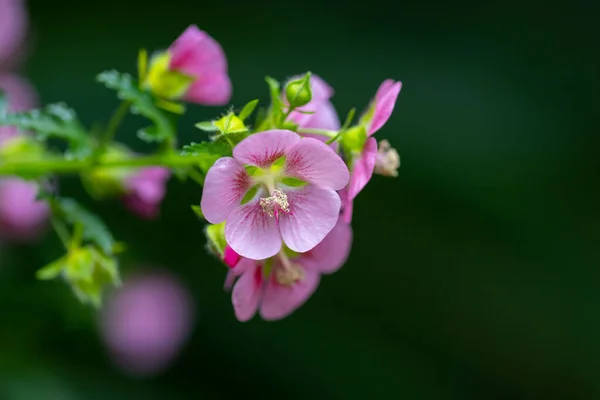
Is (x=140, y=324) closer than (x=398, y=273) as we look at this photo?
Yes

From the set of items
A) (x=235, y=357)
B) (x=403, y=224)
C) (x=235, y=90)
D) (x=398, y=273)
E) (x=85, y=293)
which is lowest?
(x=235, y=357)

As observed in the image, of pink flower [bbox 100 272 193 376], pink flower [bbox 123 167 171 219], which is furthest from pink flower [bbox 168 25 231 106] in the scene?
pink flower [bbox 100 272 193 376]

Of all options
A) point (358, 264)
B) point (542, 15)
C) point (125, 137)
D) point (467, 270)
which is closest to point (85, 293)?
point (125, 137)

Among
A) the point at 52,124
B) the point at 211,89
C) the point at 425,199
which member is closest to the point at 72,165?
the point at 52,124

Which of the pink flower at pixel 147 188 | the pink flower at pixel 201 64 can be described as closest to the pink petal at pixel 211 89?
the pink flower at pixel 201 64

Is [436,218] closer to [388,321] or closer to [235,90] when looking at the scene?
[388,321]

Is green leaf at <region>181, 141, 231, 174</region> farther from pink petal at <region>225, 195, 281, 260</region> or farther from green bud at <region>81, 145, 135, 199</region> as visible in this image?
green bud at <region>81, 145, 135, 199</region>

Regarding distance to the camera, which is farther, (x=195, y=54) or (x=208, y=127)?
(x=195, y=54)

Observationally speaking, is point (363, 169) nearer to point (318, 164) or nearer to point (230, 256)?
point (318, 164)
